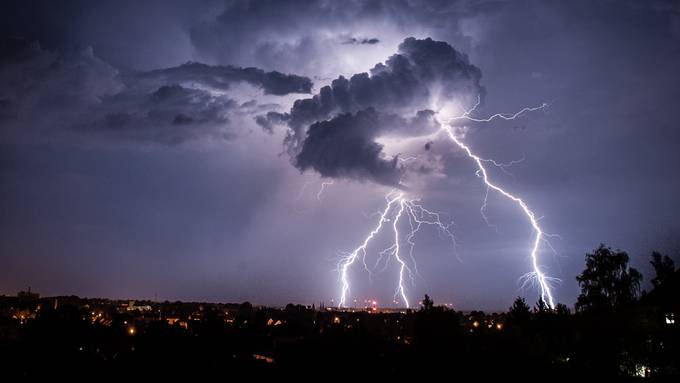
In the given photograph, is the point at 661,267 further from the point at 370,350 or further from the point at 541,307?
the point at 370,350

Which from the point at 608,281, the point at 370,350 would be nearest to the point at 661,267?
the point at 608,281

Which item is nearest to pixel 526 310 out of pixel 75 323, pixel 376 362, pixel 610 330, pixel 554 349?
pixel 554 349

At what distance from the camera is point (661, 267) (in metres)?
32.1

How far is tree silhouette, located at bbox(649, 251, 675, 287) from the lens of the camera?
104 ft

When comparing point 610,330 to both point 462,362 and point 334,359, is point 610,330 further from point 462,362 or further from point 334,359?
point 334,359

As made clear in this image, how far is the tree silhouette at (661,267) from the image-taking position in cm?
3156

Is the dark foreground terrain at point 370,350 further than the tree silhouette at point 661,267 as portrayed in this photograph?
No

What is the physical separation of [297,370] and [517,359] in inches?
278

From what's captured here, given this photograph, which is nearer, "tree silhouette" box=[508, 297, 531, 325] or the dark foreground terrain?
the dark foreground terrain

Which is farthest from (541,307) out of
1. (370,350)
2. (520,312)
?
(370,350)

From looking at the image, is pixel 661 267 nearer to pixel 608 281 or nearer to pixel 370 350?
pixel 608 281

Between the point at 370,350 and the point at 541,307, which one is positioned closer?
the point at 370,350

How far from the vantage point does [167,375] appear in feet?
57.4

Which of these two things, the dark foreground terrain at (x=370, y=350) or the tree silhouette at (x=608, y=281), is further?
the tree silhouette at (x=608, y=281)
